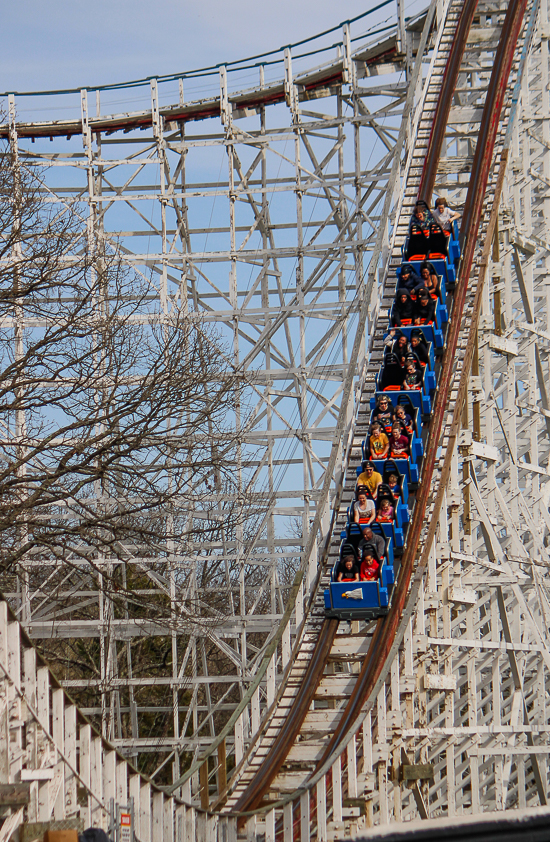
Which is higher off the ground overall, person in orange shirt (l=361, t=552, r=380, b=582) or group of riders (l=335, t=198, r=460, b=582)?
group of riders (l=335, t=198, r=460, b=582)

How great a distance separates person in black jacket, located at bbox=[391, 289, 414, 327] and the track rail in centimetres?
55

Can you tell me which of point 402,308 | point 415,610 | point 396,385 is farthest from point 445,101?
point 415,610

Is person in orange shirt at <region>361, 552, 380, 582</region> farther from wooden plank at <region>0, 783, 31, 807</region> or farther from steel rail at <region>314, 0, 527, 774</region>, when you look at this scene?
wooden plank at <region>0, 783, 31, 807</region>

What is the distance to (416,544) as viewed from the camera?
1174cm

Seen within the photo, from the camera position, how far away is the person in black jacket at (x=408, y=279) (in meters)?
14.8

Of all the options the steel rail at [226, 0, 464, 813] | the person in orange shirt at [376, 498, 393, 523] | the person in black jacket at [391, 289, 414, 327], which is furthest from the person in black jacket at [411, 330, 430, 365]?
the steel rail at [226, 0, 464, 813]

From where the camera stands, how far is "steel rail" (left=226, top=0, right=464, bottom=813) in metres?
9.68

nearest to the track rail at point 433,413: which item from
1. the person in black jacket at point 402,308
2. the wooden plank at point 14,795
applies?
the person in black jacket at point 402,308

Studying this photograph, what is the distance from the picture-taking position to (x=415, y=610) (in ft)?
34.3

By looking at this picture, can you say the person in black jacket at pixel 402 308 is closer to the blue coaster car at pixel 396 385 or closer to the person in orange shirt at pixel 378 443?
the blue coaster car at pixel 396 385

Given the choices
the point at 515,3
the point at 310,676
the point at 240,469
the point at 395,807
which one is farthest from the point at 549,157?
the point at 395,807

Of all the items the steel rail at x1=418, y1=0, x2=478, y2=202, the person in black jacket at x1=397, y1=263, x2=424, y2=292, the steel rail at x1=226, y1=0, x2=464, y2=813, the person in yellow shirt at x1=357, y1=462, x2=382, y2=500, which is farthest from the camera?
the steel rail at x1=418, y1=0, x2=478, y2=202

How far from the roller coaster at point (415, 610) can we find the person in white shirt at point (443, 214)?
0.94 feet

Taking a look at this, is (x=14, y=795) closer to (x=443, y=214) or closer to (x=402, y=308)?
(x=402, y=308)
